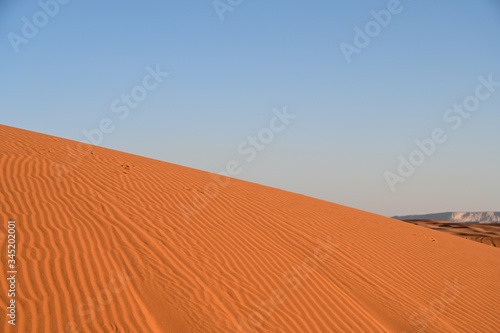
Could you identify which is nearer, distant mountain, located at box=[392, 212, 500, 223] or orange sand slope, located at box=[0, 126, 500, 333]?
orange sand slope, located at box=[0, 126, 500, 333]

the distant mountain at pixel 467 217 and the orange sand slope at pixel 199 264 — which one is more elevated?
the distant mountain at pixel 467 217

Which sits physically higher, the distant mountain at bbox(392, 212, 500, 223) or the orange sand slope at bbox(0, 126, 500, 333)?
the distant mountain at bbox(392, 212, 500, 223)

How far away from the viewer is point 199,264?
20.3 ft

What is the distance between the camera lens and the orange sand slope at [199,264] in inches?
192

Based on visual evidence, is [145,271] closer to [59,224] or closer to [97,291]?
[97,291]

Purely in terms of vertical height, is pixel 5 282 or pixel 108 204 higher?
pixel 108 204

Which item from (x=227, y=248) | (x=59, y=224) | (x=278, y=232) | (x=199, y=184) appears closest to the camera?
(x=59, y=224)

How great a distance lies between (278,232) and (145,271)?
363 centimetres

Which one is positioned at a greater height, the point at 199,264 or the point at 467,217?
the point at 467,217

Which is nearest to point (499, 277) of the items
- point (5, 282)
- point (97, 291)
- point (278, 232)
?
point (278, 232)

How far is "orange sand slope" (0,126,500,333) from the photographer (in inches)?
192

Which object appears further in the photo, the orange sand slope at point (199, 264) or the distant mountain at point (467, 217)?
the distant mountain at point (467, 217)

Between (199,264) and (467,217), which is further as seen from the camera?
(467,217)

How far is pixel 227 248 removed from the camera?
708cm
